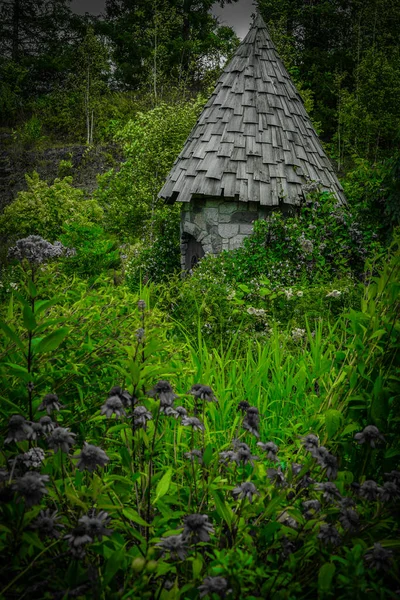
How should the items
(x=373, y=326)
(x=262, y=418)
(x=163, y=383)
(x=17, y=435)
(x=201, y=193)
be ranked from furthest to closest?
1. (x=201, y=193)
2. (x=262, y=418)
3. (x=373, y=326)
4. (x=163, y=383)
5. (x=17, y=435)

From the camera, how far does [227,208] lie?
711cm

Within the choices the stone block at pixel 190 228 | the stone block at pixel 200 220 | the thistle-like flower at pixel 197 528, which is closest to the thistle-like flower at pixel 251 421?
the thistle-like flower at pixel 197 528

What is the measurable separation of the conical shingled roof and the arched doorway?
868mm

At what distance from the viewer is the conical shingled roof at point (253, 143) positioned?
6.73 metres

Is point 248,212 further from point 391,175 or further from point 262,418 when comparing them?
point 262,418

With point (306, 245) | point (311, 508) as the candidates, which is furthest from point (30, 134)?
point (311, 508)

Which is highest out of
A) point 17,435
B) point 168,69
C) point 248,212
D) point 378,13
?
point 378,13

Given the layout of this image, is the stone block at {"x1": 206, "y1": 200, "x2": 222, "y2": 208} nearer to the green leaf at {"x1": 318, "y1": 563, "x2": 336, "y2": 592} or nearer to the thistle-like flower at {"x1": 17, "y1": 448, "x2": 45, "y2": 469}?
the thistle-like flower at {"x1": 17, "y1": 448, "x2": 45, "y2": 469}

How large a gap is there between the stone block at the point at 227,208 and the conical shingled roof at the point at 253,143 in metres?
0.15

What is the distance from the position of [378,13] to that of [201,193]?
70.9ft

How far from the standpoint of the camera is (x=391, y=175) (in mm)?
6828

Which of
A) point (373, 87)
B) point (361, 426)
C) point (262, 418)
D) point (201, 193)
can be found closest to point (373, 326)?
point (361, 426)

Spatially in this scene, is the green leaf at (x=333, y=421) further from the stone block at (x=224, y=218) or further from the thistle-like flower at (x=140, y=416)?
the stone block at (x=224, y=218)

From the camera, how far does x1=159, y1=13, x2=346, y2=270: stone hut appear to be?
6.75 metres
